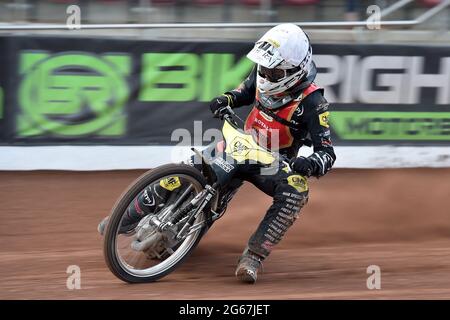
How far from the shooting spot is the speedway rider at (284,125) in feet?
14.8

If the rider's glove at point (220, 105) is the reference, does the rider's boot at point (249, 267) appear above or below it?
below

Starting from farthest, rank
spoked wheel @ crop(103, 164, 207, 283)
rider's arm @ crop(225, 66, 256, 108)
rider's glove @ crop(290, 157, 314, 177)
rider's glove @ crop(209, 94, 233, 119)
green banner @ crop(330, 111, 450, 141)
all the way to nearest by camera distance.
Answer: green banner @ crop(330, 111, 450, 141) → rider's arm @ crop(225, 66, 256, 108) → rider's glove @ crop(209, 94, 233, 119) → rider's glove @ crop(290, 157, 314, 177) → spoked wheel @ crop(103, 164, 207, 283)

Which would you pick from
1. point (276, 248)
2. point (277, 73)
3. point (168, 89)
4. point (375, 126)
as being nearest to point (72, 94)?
point (168, 89)

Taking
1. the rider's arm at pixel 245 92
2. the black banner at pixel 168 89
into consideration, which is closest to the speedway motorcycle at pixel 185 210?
the rider's arm at pixel 245 92

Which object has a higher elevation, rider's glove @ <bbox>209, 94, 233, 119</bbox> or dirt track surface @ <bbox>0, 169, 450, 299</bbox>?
rider's glove @ <bbox>209, 94, 233, 119</bbox>

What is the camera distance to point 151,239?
4547 mm

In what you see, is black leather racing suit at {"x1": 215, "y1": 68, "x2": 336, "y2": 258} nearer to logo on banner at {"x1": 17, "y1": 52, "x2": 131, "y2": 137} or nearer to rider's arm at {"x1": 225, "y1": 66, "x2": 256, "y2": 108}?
rider's arm at {"x1": 225, "y1": 66, "x2": 256, "y2": 108}

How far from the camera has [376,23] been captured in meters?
7.98

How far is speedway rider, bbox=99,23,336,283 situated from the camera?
178 inches

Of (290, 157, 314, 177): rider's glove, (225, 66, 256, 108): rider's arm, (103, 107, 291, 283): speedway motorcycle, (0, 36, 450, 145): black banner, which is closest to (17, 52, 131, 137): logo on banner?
(0, 36, 450, 145): black banner

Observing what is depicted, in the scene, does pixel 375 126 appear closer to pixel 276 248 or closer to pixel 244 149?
pixel 276 248

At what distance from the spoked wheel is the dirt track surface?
0.12 metres

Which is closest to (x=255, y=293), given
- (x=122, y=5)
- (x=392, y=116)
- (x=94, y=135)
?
(x=94, y=135)

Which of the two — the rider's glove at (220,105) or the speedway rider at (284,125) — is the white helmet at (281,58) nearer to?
the speedway rider at (284,125)
